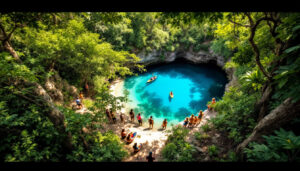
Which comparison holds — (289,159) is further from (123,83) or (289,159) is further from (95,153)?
(123,83)

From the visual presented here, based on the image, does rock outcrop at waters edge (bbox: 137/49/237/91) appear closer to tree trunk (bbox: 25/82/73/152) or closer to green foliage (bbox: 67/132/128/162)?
green foliage (bbox: 67/132/128/162)

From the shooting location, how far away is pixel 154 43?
20.6 m

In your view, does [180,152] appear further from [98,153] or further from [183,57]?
[183,57]

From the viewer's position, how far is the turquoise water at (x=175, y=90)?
13359mm

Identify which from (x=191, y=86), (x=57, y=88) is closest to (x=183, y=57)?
(x=191, y=86)

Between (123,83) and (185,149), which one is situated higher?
(123,83)

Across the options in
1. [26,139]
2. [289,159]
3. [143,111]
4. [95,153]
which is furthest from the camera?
[143,111]

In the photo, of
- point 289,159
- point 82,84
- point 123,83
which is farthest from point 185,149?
point 123,83

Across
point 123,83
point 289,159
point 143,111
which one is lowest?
point 289,159
